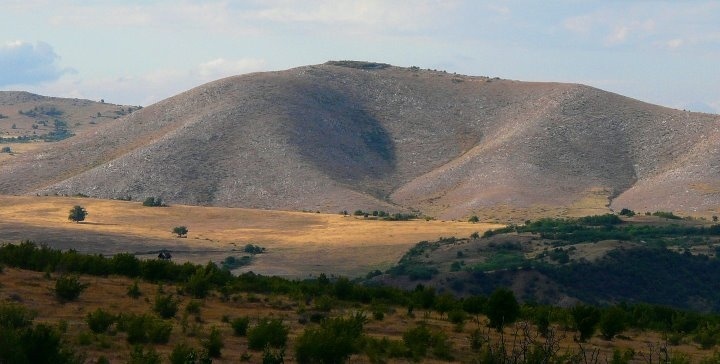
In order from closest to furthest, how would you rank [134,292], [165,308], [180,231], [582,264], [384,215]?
[165,308], [134,292], [582,264], [180,231], [384,215]

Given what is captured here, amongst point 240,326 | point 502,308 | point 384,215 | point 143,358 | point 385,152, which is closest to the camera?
point 143,358

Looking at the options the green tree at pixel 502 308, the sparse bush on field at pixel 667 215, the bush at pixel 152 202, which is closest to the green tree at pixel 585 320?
the green tree at pixel 502 308

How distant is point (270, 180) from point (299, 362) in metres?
121

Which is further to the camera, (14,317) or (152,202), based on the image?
(152,202)

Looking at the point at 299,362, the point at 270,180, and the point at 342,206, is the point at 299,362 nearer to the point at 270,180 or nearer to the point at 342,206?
the point at 342,206

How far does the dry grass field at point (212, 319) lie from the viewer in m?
30.9

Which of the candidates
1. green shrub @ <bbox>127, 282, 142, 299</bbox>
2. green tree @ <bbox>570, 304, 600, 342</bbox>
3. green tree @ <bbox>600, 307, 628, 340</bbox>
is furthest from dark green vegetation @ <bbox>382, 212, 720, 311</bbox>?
green shrub @ <bbox>127, 282, 142, 299</bbox>

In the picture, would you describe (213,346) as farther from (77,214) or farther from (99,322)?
(77,214)

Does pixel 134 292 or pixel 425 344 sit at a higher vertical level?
pixel 134 292

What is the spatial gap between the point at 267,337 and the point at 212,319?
5.75 m

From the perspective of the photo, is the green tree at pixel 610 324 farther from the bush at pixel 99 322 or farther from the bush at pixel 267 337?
the bush at pixel 99 322

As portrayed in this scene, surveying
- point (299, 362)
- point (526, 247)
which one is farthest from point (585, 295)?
point (299, 362)

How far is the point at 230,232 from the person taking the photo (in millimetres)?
116688

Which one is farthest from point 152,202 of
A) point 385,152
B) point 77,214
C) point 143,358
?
point 143,358
